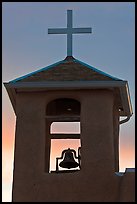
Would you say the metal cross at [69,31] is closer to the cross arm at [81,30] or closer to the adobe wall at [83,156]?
the cross arm at [81,30]

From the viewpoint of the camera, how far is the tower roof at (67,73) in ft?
68.0

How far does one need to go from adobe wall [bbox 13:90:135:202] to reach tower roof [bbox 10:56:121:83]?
1.20 feet

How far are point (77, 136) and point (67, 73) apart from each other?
6.04 feet

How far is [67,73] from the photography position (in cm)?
2106

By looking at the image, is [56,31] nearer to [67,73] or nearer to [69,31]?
[69,31]

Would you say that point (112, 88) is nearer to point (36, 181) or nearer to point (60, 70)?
point (60, 70)

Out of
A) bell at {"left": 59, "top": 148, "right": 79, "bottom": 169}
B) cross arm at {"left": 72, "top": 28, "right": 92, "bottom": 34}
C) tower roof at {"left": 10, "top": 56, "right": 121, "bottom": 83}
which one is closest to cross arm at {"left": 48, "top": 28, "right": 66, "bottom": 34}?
cross arm at {"left": 72, "top": 28, "right": 92, "bottom": 34}

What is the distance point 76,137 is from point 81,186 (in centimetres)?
254

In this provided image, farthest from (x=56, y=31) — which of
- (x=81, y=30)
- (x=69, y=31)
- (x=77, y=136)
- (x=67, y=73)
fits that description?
(x=77, y=136)

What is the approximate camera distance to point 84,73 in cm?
2102

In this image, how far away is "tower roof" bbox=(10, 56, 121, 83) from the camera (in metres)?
20.7

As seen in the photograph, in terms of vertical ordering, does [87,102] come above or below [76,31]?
below

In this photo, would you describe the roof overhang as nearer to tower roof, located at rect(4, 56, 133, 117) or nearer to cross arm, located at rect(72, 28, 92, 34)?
tower roof, located at rect(4, 56, 133, 117)

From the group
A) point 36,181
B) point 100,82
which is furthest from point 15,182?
point 100,82
